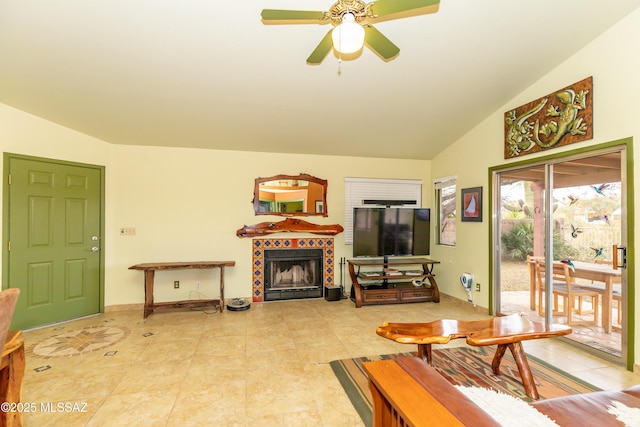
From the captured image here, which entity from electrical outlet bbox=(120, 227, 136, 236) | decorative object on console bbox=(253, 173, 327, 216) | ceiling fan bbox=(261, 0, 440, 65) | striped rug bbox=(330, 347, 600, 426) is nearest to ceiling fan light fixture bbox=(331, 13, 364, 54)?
ceiling fan bbox=(261, 0, 440, 65)

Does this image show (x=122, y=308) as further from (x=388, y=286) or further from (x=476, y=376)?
(x=476, y=376)

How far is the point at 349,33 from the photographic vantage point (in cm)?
Answer: 174

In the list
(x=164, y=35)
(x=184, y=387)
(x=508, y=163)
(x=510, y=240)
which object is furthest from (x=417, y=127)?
(x=184, y=387)

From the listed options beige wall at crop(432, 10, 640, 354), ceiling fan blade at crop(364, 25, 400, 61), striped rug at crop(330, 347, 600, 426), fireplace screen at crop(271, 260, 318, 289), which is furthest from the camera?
fireplace screen at crop(271, 260, 318, 289)

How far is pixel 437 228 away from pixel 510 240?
157cm

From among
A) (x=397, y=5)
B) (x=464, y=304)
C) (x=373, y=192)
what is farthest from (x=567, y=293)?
(x=397, y=5)

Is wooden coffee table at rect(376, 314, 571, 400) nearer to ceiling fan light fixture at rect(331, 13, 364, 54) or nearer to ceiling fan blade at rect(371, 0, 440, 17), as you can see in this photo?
ceiling fan light fixture at rect(331, 13, 364, 54)

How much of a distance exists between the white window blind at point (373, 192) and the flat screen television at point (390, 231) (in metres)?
0.44

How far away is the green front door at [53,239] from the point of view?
3.54m

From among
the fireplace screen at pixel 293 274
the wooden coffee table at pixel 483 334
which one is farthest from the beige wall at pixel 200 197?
the wooden coffee table at pixel 483 334

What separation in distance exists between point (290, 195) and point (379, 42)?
3.31 m

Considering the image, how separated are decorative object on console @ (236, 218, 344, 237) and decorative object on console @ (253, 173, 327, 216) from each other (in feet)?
0.53

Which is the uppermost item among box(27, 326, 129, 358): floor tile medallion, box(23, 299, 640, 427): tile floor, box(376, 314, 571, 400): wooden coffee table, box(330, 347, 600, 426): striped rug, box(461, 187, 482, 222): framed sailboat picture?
box(461, 187, 482, 222): framed sailboat picture

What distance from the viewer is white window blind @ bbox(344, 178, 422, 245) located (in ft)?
Result: 17.5
